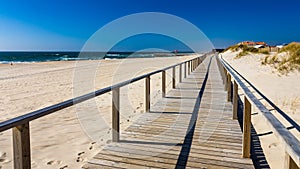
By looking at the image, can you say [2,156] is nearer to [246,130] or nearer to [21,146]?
[21,146]

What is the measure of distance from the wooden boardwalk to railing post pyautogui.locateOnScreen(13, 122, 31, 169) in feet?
3.42

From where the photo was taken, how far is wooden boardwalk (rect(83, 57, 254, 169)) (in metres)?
2.91

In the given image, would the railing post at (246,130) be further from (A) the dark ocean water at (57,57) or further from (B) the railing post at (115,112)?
(A) the dark ocean water at (57,57)

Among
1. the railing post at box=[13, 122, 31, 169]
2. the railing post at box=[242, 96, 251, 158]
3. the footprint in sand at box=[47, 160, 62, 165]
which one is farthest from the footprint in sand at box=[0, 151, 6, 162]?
the railing post at box=[242, 96, 251, 158]

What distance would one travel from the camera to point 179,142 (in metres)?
3.55

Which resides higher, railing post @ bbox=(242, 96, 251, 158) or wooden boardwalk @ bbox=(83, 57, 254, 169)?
railing post @ bbox=(242, 96, 251, 158)

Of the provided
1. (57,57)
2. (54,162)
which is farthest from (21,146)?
(57,57)

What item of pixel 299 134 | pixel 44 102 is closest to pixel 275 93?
pixel 299 134

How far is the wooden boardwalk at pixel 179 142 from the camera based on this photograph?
291 cm

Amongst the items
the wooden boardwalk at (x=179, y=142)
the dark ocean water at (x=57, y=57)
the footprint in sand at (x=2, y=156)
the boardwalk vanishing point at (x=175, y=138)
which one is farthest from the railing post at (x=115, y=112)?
the dark ocean water at (x=57, y=57)

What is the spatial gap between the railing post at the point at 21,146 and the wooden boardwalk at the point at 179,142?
104cm

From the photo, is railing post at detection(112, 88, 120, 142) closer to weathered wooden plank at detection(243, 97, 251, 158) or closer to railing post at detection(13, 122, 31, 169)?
weathered wooden plank at detection(243, 97, 251, 158)

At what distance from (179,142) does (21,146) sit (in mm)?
2168

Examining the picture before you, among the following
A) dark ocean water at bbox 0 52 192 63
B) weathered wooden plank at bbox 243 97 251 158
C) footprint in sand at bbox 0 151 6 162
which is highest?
dark ocean water at bbox 0 52 192 63
